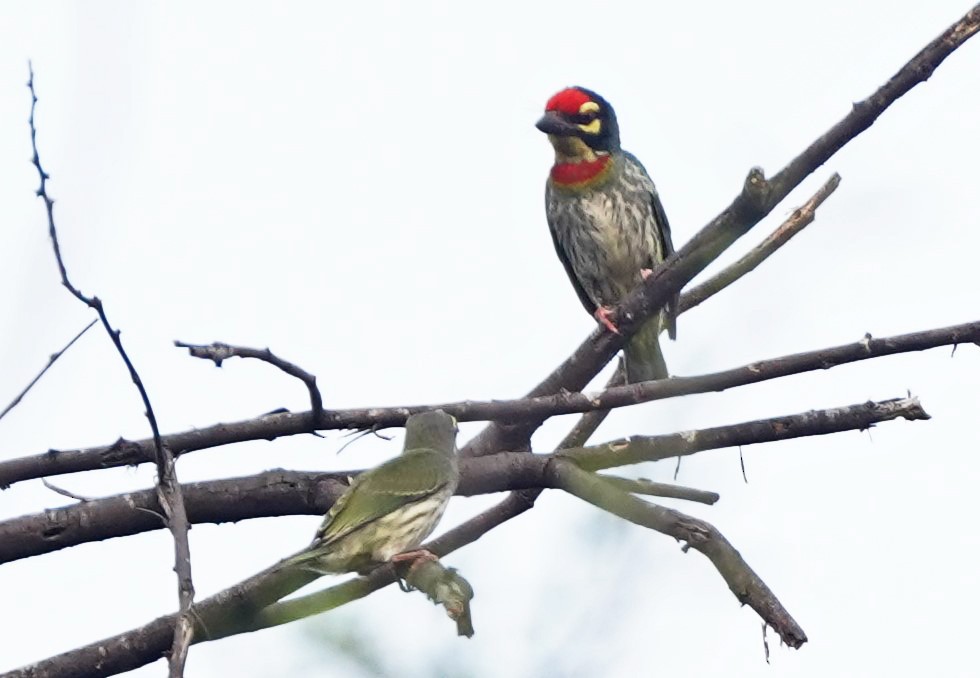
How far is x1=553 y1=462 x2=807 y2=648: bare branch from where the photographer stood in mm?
3268

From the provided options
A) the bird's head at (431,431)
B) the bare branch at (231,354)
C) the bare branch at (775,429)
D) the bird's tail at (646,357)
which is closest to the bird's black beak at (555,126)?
the bird's tail at (646,357)

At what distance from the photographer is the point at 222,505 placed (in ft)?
13.4

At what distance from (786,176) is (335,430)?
160 centimetres

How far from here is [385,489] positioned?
3.90 metres

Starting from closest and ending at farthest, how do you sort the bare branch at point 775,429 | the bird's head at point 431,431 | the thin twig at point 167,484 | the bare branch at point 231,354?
the thin twig at point 167,484 < the bare branch at point 231,354 < the bare branch at point 775,429 < the bird's head at point 431,431

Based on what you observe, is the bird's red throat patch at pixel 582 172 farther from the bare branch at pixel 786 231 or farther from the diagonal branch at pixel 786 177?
the diagonal branch at pixel 786 177

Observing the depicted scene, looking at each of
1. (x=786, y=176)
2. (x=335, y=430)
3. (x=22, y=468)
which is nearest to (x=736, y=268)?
(x=786, y=176)

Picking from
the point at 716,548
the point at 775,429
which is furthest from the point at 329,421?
the point at 775,429

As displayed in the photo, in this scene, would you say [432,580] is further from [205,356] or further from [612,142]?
[612,142]

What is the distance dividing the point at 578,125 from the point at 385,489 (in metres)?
3.78

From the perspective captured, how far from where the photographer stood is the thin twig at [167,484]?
7.82 feet

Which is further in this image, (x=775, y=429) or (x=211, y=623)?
(x=775, y=429)

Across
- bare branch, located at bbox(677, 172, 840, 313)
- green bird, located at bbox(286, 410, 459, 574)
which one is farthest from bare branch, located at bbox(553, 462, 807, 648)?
bare branch, located at bbox(677, 172, 840, 313)

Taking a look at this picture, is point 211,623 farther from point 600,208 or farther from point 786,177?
point 600,208
